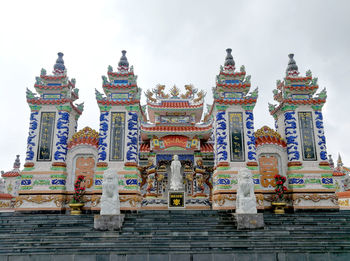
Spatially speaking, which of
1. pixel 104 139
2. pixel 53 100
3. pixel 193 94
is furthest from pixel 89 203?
pixel 193 94

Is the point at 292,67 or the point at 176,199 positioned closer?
the point at 176,199

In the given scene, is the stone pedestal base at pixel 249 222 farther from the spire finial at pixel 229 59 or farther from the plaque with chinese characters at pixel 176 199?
the spire finial at pixel 229 59

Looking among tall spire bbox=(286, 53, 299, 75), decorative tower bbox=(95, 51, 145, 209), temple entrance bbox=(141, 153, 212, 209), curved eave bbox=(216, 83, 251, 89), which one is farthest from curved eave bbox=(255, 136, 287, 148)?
decorative tower bbox=(95, 51, 145, 209)

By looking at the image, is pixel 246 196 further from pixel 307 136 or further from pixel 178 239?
pixel 307 136

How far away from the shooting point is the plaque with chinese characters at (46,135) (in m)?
15.6

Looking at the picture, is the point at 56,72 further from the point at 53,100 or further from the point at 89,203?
the point at 89,203

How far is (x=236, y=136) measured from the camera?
51.1 feet

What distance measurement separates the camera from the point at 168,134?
1925 centimetres

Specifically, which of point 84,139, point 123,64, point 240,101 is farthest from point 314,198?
point 123,64

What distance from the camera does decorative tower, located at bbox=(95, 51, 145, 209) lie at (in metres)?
15.0

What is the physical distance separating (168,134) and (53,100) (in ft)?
24.5

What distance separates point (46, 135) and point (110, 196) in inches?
260

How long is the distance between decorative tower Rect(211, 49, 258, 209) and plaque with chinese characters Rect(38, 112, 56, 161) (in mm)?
9241

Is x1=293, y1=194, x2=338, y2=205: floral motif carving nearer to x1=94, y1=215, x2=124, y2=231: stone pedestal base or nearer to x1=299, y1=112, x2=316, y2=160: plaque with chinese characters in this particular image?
x1=299, y1=112, x2=316, y2=160: plaque with chinese characters
